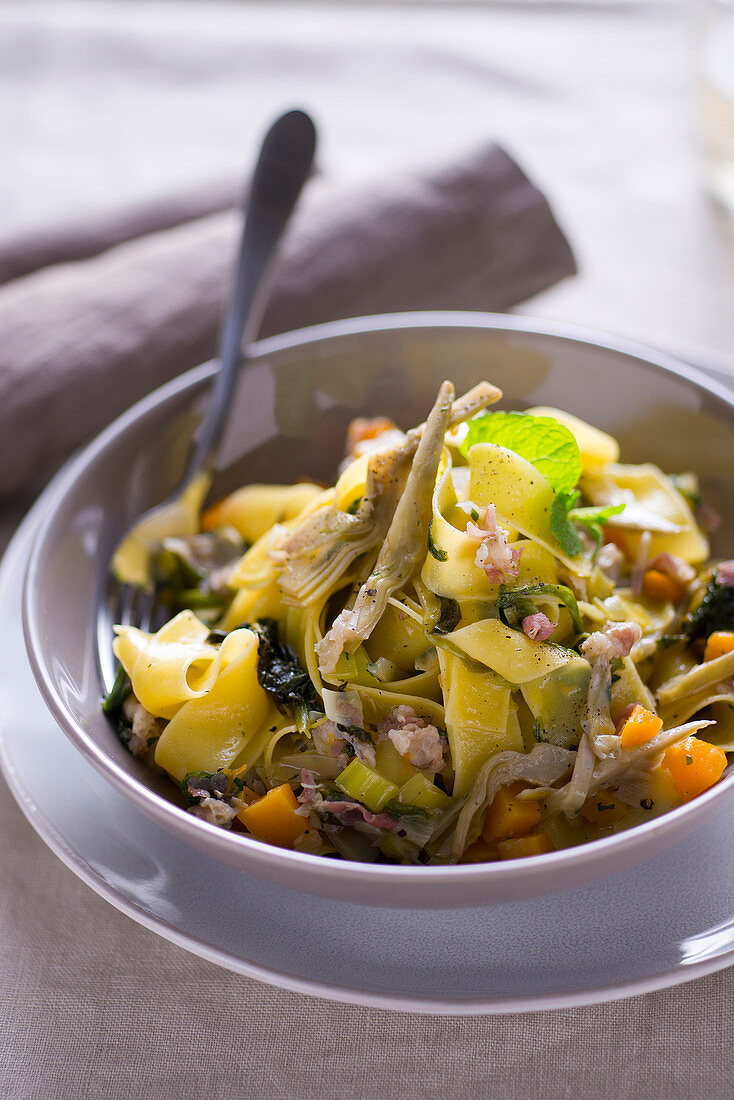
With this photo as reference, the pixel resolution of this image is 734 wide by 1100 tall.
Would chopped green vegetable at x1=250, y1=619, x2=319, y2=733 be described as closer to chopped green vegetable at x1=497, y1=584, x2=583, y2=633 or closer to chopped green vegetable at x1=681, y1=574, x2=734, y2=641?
chopped green vegetable at x1=497, y1=584, x2=583, y2=633

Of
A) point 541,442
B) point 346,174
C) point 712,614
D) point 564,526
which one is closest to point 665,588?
point 712,614

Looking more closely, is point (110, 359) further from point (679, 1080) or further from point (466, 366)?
point (679, 1080)

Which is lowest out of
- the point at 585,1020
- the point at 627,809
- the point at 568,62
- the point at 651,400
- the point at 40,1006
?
the point at 40,1006

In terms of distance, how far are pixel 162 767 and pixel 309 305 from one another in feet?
7.56

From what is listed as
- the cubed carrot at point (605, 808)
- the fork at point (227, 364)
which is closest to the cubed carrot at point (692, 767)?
the cubed carrot at point (605, 808)

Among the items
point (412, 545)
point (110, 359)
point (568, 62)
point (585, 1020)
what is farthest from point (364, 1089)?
point (568, 62)

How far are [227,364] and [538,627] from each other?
5.36 ft

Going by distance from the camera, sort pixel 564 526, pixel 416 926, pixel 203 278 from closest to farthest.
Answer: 1. pixel 416 926
2. pixel 564 526
3. pixel 203 278

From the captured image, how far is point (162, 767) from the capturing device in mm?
2717

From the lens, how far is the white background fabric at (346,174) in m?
2.30

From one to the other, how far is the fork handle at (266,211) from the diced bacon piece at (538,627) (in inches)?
A: 65.6

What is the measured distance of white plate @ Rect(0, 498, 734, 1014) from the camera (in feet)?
6.79

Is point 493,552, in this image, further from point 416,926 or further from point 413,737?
point 416,926

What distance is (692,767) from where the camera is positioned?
2471 millimetres
